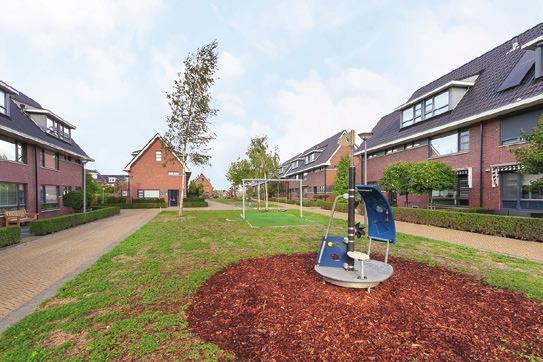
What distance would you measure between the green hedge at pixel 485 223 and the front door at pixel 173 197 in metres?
29.8

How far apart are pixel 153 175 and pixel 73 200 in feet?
44.8

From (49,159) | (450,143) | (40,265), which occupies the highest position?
(450,143)

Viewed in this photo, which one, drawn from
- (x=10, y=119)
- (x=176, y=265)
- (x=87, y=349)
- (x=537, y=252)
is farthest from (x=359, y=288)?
(x=10, y=119)

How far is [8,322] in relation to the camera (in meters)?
4.46

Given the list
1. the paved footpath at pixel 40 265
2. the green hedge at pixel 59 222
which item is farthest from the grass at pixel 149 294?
the green hedge at pixel 59 222

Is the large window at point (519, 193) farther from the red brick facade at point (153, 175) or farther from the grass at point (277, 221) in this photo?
the red brick facade at point (153, 175)

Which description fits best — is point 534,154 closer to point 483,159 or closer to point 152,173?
point 483,159

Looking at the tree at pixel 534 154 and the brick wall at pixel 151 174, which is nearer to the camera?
the tree at pixel 534 154

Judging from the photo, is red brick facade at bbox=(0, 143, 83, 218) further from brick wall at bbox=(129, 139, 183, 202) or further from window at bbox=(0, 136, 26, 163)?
brick wall at bbox=(129, 139, 183, 202)

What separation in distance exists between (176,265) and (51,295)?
2.58m

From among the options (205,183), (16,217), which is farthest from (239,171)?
(205,183)

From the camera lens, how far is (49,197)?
71.2ft

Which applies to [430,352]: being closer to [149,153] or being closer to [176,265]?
[176,265]

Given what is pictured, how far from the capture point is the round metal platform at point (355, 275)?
4.88 metres
